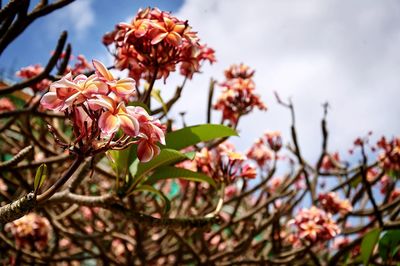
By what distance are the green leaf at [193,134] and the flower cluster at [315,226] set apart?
3.71 feet

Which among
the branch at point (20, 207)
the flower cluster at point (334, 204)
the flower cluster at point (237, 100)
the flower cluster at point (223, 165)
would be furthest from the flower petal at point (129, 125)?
the flower cluster at point (334, 204)

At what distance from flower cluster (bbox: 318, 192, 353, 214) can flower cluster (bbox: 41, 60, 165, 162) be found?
2.07m

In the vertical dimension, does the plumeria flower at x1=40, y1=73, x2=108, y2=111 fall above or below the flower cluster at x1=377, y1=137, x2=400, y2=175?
below

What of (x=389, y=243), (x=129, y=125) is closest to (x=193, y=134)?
(x=129, y=125)

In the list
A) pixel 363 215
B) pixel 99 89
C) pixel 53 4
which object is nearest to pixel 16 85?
pixel 53 4

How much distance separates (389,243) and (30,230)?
220 cm

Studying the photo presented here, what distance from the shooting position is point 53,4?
5.36 ft

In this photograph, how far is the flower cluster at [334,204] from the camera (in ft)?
8.84

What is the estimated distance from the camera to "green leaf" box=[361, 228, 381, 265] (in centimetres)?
223

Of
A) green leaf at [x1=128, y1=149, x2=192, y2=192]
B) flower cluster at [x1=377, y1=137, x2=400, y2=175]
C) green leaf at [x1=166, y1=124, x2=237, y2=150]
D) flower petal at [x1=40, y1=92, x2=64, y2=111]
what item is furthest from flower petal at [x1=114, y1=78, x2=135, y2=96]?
flower cluster at [x1=377, y1=137, x2=400, y2=175]

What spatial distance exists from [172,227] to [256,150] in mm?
2698

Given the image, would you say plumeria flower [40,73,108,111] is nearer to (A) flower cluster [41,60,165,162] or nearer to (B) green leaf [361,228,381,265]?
(A) flower cluster [41,60,165,162]

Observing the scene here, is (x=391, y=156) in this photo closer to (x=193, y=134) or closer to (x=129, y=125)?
(x=193, y=134)

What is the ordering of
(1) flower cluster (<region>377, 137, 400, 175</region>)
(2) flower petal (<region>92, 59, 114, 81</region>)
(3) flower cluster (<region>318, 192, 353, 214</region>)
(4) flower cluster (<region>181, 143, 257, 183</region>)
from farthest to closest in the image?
(1) flower cluster (<region>377, 137, 400, 175</region>) → (3) flower cluster (<region>318, 192, 353, 214</region>) → (4) flower cluster (<region>181, 143, 257, 183</region>) → (2) flower petal (<region>92, 59, 114, 81</region>)
